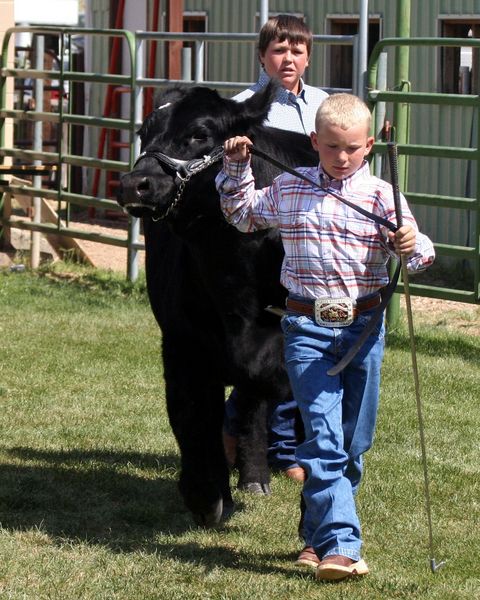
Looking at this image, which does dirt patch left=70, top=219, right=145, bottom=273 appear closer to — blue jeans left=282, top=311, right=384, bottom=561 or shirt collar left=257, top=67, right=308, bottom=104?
shirt collar left=257, top=67, right=308, bottom=104

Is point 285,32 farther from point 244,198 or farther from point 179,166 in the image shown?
point 244,198

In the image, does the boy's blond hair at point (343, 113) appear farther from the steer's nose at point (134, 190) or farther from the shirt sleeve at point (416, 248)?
the steer's nose at point (134, 190)

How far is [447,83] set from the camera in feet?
47.2

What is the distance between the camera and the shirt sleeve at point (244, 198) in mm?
4637

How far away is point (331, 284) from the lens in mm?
4500

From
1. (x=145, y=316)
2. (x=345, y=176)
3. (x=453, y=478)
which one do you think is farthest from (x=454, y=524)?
(x=145, y=316)

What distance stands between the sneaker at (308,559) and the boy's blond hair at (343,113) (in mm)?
1569

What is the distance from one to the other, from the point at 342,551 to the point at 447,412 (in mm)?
3224

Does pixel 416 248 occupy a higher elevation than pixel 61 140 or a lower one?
lower

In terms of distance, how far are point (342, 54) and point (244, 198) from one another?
11.3 metres

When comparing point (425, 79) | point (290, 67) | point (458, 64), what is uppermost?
point (458, 64)

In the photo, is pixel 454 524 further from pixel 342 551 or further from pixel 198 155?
pixel 198 155

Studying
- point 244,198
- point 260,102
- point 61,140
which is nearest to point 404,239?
point 244,198

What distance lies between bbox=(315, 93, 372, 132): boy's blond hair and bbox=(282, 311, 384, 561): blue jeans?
2.25 feet
